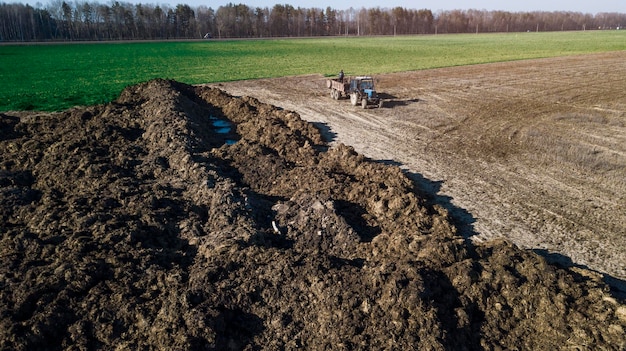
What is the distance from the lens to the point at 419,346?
5.75m

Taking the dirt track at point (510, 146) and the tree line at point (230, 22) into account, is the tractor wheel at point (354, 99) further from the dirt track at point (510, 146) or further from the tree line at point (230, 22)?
the tree line at point (230, 22)

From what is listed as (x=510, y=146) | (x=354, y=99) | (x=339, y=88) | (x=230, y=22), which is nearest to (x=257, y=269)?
(x=510, y=146)

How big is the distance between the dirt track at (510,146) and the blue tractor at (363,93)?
626mm

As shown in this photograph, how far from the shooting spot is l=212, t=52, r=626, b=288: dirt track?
10.1 m

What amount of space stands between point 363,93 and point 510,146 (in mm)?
9095

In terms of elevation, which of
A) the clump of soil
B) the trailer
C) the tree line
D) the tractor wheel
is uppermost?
the tree line

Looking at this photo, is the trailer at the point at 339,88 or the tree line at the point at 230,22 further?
the tree line at the point at 230,22

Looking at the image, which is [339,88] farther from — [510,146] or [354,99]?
[510,146]

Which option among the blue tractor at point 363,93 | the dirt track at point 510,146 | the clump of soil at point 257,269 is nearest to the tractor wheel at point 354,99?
the blue tractor at point 363,93

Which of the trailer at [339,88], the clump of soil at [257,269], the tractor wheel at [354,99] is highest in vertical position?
the trailer at [339,88]

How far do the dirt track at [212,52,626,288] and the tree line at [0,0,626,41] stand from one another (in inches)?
3785

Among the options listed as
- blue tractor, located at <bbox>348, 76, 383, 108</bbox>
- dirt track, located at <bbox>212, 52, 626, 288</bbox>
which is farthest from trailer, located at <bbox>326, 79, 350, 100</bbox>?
dirt track, located at <bbox>212, 52, 626, 288</bbox>

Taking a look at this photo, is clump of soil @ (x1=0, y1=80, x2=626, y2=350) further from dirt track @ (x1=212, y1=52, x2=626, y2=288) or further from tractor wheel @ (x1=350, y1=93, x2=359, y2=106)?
tractor wheel @ (x1=350, y1=93, x2=359, y2=106)

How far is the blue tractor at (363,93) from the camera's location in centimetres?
2259
